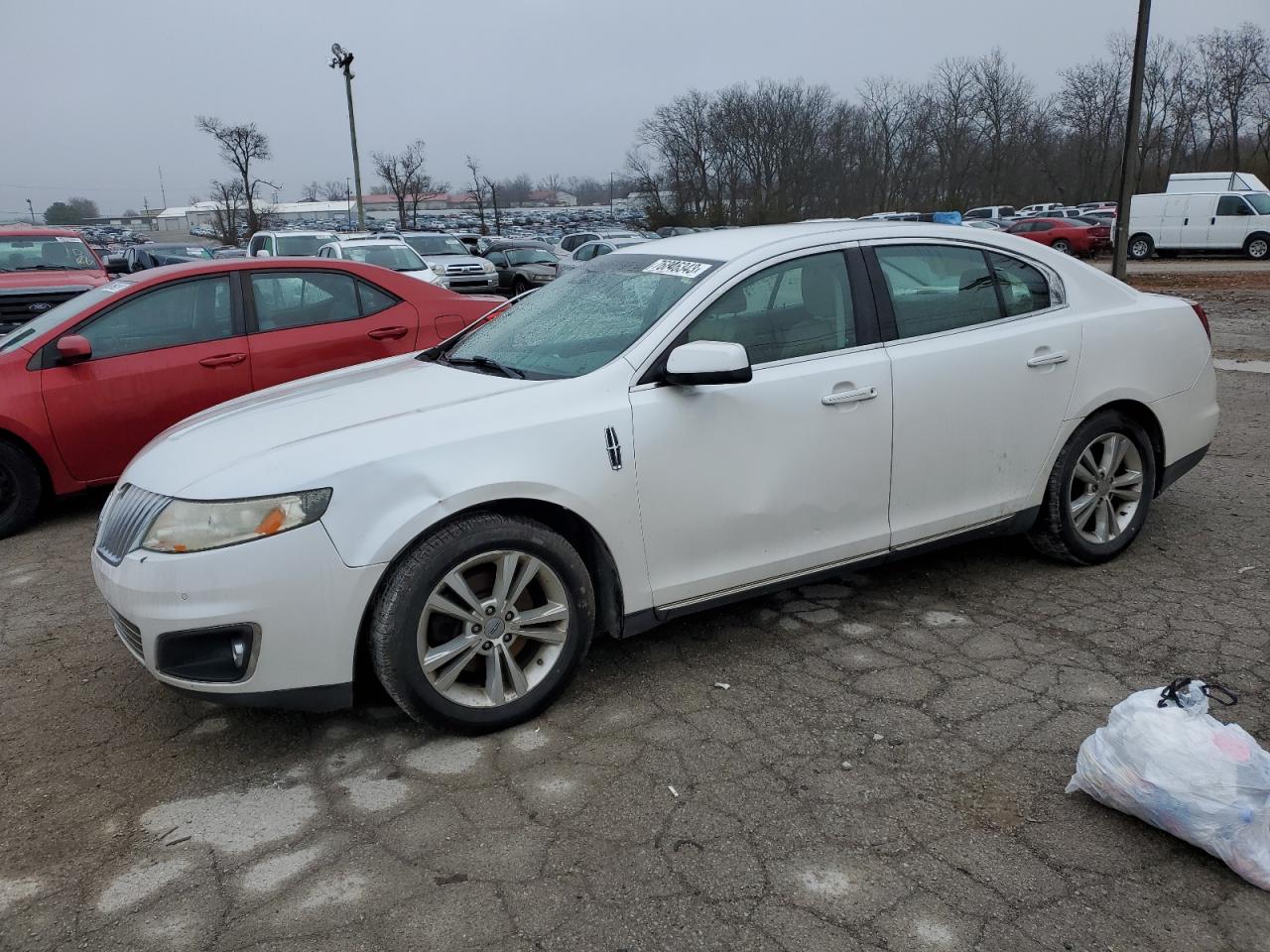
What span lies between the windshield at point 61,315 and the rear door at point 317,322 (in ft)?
2.65

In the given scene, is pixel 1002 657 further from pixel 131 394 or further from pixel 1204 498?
pixel 131 394

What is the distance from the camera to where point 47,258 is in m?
12.2

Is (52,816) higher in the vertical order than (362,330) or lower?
lower

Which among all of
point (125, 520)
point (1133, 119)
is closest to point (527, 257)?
point (1133, 119)

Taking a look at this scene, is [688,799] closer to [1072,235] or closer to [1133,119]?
[1133,119]

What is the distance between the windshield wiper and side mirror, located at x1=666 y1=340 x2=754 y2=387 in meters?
0.62

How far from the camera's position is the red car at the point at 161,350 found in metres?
5.66

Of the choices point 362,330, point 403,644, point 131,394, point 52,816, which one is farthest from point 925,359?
point 131,394

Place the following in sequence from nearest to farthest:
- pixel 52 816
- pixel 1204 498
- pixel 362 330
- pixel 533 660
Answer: pixel 52 816, pixel 533 660, pixel 1204 498, pixel 362 330

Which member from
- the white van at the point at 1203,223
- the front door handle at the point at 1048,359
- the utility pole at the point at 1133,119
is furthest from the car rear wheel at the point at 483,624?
the white van at the point at 1203,223

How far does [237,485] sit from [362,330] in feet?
12.5

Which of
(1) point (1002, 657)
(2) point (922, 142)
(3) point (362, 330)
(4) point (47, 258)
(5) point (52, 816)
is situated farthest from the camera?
(2) point (922, 142)

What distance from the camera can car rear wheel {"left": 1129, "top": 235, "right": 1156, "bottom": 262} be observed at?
29281 millimetres

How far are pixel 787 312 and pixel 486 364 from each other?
1186 millimetres
